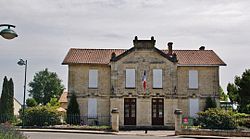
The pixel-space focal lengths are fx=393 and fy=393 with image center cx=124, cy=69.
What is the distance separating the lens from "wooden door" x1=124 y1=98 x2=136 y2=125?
34.1 metres

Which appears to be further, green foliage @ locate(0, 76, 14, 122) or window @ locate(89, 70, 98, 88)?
green foliage @ locate(0, 76, 14, 122)

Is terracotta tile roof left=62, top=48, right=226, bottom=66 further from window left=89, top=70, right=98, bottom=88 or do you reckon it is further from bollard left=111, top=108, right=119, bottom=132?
bollard left=111, top=108, right=119, bottom=132

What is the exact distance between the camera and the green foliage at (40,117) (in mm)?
30938

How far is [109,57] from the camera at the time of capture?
36719 millimetres

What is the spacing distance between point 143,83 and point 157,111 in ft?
9.08

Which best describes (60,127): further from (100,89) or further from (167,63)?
(167,63)

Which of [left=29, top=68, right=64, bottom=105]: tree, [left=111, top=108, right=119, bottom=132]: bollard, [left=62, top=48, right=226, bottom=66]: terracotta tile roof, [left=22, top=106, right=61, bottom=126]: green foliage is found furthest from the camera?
[left=29, top=68, right=64, bottom=105]: tree

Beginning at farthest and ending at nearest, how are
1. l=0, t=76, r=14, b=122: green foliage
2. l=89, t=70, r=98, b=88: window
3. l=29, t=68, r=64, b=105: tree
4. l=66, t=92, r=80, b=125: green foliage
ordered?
1. l=29, t=68, r=64, b=105: tree
2. l=0, t=76, r=14, b=122: green foliage
3. l=89, t=70, r=98, b=88: window
4. l=66, t=92, r=80, b=125: green foliage

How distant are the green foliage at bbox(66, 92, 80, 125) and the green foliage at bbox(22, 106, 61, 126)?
1916 millimetres

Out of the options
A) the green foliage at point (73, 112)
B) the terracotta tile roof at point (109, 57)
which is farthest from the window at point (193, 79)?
the green foliage at point (73, 112)

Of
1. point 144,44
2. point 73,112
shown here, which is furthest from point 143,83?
point 73,112

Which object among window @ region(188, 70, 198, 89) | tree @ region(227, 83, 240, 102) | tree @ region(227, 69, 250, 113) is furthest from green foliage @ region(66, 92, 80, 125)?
tree @ region(227, 83, 240, 102)

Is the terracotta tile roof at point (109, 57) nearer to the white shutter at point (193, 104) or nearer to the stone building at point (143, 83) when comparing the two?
the stone building at point (143, 83)

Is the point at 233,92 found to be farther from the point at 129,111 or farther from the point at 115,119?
the point at 115,119
